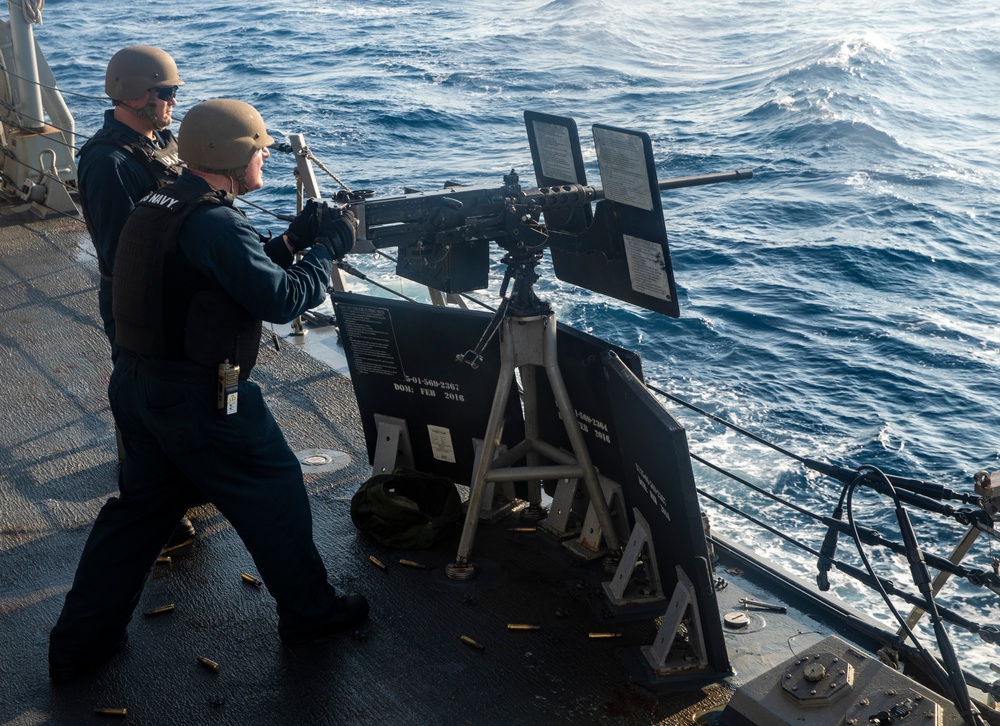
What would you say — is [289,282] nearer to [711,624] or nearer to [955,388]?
[711,624]

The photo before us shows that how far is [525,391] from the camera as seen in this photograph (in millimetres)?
5047

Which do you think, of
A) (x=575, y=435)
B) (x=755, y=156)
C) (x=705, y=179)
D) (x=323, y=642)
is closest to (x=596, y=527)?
(x=575, y=435)

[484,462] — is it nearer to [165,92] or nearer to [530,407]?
[530,407]

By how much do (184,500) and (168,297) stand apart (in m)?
0.93

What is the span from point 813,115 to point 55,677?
22688mm

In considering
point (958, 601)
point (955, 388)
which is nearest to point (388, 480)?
point (958, 601)

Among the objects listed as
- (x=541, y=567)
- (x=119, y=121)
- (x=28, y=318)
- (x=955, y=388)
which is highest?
(x=119, y=121)

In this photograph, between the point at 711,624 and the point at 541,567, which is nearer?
the point at 711,624

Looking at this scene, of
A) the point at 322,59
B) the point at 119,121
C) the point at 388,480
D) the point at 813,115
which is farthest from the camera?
the point at 322,59

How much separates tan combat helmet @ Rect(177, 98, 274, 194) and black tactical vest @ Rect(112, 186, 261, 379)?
0.13 meters

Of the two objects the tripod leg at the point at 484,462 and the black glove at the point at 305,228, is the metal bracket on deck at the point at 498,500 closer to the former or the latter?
the tripod leg at the point at 484,462

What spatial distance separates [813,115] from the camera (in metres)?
24.0

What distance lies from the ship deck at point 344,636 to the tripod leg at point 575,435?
23 centimetres

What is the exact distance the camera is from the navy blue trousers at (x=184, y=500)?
4.01 meters
